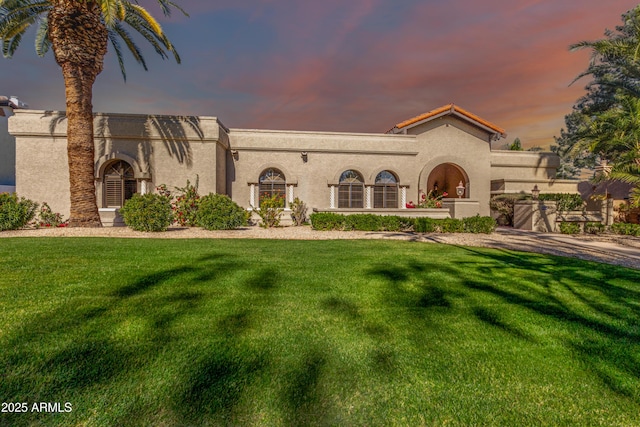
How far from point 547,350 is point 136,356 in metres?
4.12

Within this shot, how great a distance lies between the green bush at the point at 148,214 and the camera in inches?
438

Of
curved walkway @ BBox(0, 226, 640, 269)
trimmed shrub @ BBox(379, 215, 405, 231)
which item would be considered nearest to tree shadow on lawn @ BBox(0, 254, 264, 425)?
curved walkway @ BBox(0, 226, 640, 269)

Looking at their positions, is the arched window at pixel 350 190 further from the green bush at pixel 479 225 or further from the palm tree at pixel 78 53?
the palm tree at pixel 78 53

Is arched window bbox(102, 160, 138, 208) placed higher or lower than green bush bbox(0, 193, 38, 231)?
higher

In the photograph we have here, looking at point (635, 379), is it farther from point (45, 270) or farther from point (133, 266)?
point (45, 270)

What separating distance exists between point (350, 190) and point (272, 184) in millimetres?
4291

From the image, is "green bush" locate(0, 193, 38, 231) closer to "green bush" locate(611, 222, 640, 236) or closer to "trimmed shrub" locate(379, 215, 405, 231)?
"trimmed shrub" locate(379, 215, 405, 231)

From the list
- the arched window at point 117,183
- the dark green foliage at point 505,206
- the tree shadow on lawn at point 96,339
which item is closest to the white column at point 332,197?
the dark green foliage at point 505,206

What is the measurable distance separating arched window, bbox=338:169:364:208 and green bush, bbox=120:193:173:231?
9.32 metres

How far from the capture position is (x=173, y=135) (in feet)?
48.6

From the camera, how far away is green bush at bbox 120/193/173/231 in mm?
11117

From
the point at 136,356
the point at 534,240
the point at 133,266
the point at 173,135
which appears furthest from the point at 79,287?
the point at 534,240

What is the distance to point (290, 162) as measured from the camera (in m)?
17.5

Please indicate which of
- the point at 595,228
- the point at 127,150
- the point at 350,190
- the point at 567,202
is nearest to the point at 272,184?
the point at 350,190
